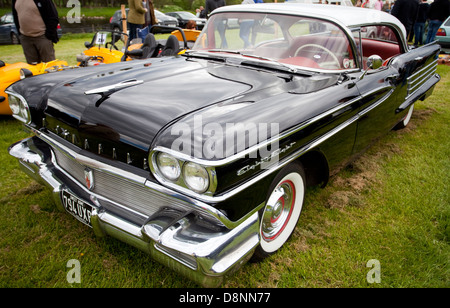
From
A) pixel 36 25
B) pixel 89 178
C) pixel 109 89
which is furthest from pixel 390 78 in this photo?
pixel 36 25

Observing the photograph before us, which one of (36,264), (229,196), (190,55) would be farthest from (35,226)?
(190,55)

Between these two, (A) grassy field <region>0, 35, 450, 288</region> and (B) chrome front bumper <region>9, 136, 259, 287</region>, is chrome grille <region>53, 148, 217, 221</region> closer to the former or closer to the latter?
(B) chrome front bumper <region>9, 136, 259, 287</region>

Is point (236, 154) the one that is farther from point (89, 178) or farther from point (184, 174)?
point (89, 178)

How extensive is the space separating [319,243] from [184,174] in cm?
125

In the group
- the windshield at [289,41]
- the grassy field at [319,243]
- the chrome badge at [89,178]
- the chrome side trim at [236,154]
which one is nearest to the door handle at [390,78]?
the windshield at [289,41]

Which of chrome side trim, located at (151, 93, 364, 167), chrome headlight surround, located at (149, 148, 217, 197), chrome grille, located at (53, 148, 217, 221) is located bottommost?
chrome grille, located at (53, 148, 217, 221)

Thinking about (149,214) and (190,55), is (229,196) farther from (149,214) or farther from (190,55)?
(190,55)

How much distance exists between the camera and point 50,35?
5.09 m

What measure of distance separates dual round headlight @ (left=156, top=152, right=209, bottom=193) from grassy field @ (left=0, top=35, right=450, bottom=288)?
0.75m

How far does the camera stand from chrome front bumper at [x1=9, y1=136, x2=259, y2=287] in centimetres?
145

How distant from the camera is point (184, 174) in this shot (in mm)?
1491

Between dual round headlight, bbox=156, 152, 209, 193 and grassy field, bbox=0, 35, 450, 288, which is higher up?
dual round headlight, bbox=156, 152, 209, 193

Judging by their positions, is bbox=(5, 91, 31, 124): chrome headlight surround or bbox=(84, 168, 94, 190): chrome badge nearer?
bbox=(84, 168, 94, 190): chrome badge

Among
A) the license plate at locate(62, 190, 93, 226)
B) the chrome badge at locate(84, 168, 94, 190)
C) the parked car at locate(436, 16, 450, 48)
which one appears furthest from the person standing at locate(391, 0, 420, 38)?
the license plate at locate(62, 190, 93, 226)
